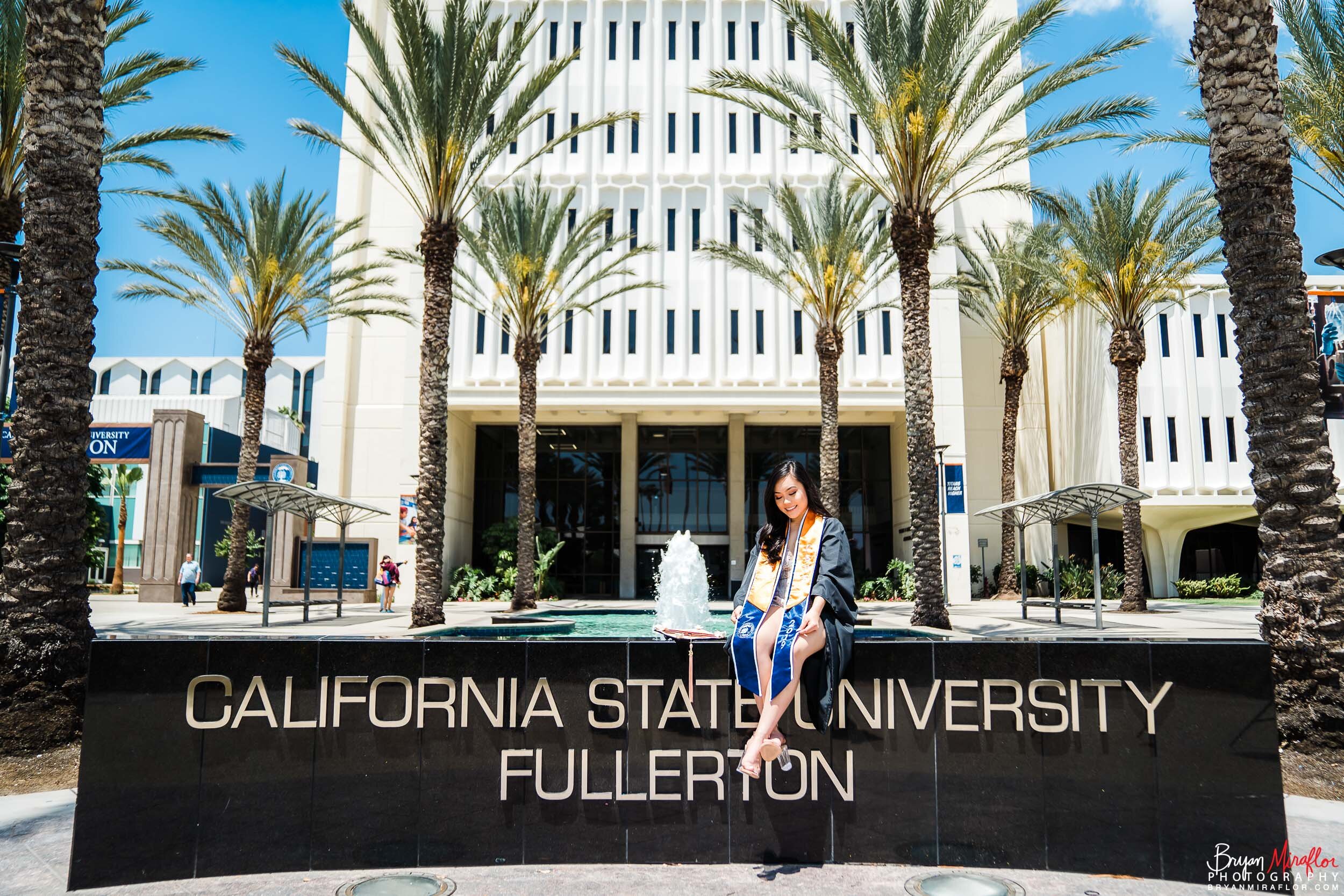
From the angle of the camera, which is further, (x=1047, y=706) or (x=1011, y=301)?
(x=1011, y=301)

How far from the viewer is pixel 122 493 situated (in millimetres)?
47969

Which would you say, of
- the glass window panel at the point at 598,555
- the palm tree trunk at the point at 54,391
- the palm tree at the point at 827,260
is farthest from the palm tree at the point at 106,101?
the glass window panel at the point at 598,555

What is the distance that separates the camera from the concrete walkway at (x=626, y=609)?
54.7 feet

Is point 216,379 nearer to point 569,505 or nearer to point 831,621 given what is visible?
point 569,505

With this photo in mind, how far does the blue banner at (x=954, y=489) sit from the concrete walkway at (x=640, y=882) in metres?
23.3

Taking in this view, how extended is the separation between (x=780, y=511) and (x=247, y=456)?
2182 centimetres

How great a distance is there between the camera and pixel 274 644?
4.79 m

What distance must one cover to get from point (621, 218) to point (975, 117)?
16093 mm

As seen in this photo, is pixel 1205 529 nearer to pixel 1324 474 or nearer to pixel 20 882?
pixel 1324 474

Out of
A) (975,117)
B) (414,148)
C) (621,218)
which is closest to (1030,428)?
(621,218)

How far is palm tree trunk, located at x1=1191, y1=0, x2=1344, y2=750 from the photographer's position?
23.4 feet

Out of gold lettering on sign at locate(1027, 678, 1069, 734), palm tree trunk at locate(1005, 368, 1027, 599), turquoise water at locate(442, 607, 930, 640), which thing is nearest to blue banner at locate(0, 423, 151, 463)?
turquoise water at locate(442, 607, 930, 640)

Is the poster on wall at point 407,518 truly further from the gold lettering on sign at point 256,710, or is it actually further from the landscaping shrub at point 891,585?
the gold lettering on sign at point 256,710

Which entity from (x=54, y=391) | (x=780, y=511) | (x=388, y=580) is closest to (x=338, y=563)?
(x=388, y=580)
